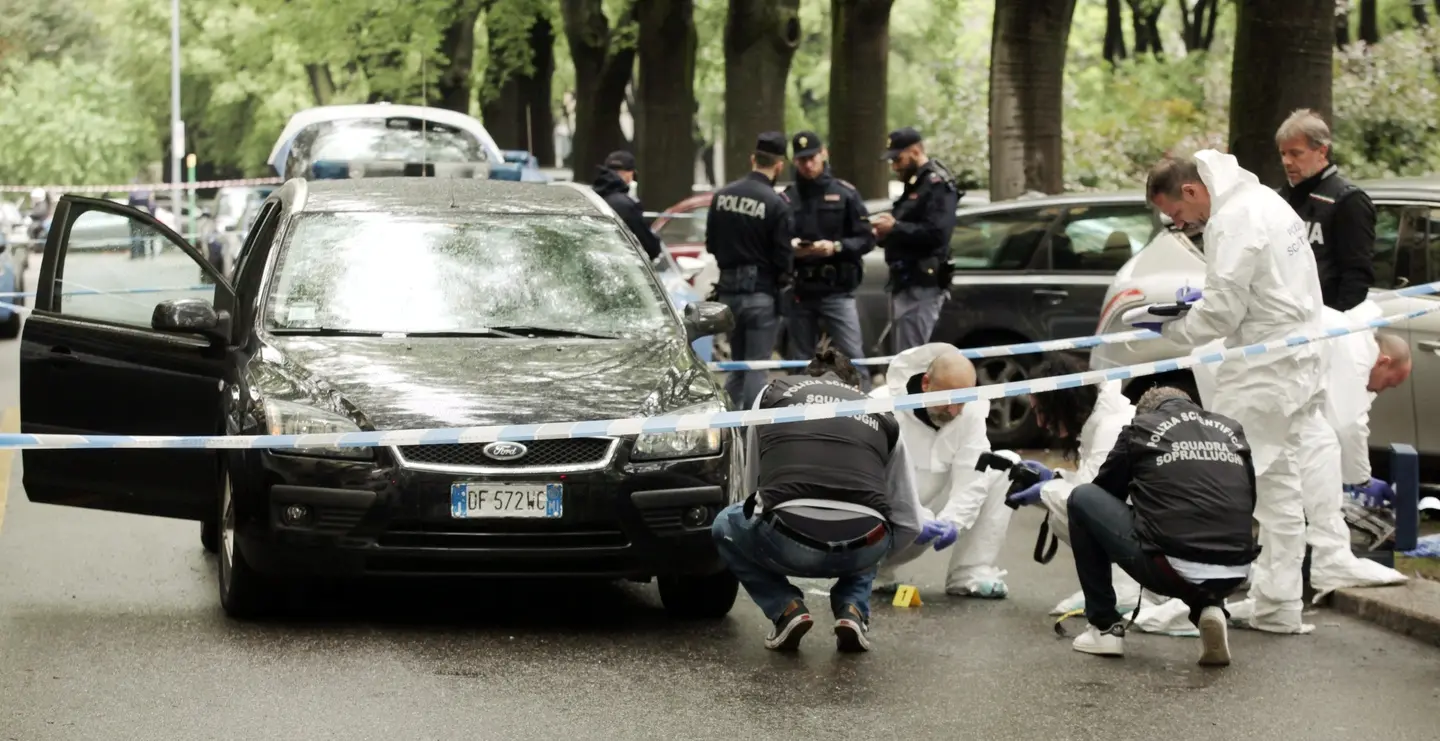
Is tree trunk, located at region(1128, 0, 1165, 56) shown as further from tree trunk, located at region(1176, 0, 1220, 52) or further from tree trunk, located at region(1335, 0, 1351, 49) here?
tree trunk, located at region(1335, 0, 1351, 49)

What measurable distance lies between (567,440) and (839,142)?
16.8m

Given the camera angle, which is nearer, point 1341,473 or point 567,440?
point 567,440

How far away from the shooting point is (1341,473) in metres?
9.46

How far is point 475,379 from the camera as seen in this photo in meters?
8.45

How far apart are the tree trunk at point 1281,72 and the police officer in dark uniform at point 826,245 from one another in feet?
7.76

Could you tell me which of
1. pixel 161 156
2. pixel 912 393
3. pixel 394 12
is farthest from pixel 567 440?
pixel 161 156

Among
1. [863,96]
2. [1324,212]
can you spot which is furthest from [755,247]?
[863,96]

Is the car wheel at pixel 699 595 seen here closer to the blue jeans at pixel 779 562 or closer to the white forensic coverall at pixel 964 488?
the blue jeans at pixel 779 562

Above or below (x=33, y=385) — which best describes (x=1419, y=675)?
below

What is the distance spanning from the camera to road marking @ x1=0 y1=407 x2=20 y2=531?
12.3m

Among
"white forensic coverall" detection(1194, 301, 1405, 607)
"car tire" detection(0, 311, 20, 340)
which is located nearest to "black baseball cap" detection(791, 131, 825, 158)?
"white forensic coverall" detection(1194, 301, 1405, 607)

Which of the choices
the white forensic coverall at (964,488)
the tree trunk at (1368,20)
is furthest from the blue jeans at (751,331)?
the tree trunk at (1368,20)

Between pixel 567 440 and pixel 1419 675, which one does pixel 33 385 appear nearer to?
pixel 567 440

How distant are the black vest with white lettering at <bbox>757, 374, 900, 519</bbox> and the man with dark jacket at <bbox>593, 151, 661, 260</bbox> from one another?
706 centimetres
